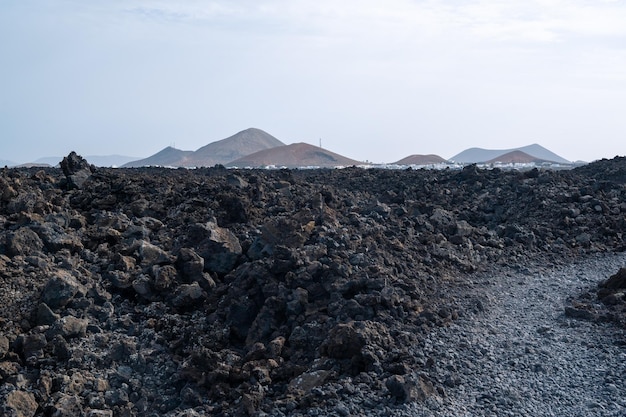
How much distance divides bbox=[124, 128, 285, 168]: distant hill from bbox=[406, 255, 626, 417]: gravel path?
223 feet

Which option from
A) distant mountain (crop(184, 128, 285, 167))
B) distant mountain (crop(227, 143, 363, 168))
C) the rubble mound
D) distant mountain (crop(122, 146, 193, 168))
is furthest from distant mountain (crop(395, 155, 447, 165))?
the rubble mound

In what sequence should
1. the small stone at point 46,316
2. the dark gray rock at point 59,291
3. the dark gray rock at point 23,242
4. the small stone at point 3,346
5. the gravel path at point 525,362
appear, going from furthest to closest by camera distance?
the dark gray rock at point 23,242 → the dark gray rock at point 59,291 → the small stone at point 46,316 → the small stone at point 3,346 → the gravel path at point 525,362

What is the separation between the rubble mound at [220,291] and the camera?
7.00 metres

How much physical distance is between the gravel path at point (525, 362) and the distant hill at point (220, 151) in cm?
6806

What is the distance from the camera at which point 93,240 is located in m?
9.94

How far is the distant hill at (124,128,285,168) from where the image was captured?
78.9m

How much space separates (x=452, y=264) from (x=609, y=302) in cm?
255

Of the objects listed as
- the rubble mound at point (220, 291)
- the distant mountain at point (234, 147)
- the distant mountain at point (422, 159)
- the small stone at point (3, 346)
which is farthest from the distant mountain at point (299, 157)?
the small stone at point (3, 346)

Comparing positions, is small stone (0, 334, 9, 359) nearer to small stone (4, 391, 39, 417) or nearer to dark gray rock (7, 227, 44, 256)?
small stone (4, 391, 39, 417)

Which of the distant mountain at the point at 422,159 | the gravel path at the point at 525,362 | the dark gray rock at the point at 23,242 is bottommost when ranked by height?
the gravel path at the point at 525,362

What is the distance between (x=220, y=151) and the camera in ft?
270

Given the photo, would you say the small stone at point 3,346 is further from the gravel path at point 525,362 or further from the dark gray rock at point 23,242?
the gravel path at point 525,362

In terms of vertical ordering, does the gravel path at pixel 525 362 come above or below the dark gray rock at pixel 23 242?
below

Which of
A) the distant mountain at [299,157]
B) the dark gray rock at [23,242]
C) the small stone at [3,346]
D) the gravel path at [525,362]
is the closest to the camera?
the gravel path at [525,362]
